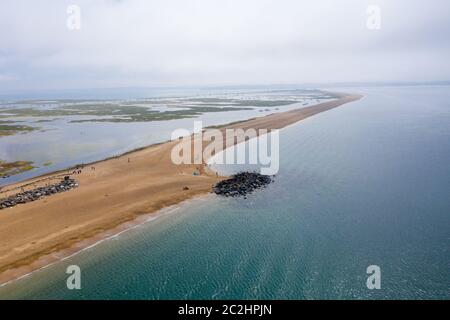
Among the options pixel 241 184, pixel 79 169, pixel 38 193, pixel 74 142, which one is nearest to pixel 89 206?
pixel 38 193

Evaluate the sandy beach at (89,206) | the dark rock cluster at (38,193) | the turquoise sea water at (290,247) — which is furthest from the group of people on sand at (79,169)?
the turquoise sea water at (290,247)

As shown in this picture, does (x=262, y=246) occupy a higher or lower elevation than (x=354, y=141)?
lower

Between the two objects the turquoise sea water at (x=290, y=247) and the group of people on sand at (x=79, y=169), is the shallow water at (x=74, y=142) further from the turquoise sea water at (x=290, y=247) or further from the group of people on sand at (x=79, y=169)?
the turquoise sea water at (x=290, y=247)

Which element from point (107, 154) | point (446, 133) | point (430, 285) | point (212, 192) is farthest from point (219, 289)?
point (446, 133)

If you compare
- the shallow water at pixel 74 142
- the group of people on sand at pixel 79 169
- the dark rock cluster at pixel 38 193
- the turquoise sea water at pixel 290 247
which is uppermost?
the shallow water at pixel 74 142

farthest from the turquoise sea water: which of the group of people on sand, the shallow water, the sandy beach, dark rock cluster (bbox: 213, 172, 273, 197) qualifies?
the shallow water

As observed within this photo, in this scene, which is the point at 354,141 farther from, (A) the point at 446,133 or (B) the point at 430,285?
(B) the point at 430,285
